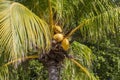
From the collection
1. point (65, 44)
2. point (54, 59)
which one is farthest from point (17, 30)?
point (54, 59)

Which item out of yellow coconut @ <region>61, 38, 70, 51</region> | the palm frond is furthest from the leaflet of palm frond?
the palm frond

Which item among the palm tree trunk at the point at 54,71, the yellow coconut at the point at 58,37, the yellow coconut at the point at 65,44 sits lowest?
the palm tree trunk at the point at 54,71

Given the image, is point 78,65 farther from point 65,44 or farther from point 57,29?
point 57,29

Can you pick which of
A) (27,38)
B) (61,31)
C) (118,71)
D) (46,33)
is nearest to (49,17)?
(61,31)

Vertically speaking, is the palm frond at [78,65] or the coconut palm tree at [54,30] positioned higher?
the coconut palm tree at [54,30]

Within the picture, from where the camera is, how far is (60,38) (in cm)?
792

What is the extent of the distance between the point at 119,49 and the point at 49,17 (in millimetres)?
7845

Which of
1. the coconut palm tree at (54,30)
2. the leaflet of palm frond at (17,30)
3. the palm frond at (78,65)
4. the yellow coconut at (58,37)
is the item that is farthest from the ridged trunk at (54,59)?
the leaflet of palm frond at (17,30)

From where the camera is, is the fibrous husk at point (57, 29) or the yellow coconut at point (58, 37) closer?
the yellow coconut at point (58, 37)

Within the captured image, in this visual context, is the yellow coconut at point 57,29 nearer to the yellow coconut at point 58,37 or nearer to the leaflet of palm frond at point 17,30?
the yellow coconut at point 58,37

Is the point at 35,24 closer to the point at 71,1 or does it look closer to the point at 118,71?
the point at 71,1

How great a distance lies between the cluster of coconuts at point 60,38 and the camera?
789cm

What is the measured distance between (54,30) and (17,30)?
1.84m

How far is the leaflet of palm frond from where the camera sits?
6094 millimetres
